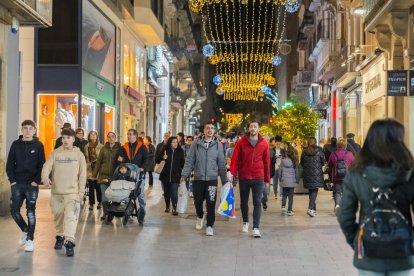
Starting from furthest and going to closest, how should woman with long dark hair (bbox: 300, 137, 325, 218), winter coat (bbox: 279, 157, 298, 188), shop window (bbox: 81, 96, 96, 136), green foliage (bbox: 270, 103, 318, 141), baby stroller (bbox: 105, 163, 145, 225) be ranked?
green foliage (bbox: 270, 103, 318, 141)
shop window (bbox: 81, 96, 96, 136)
winter coat (bbox: 279, 157, 298, 188)
woman with long dark hair (bbox: 300, 137, 325, 218)
baby stroller (bbox: 105, 163, 145, 225)

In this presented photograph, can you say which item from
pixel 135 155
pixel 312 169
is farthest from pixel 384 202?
pixel 312 169

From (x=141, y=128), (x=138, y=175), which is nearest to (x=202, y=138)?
(x=138, y=175)

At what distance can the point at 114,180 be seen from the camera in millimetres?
12789

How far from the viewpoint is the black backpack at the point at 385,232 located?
165 inches

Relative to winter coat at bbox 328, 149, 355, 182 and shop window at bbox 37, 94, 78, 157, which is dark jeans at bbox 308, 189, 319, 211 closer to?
winter coat at bbox 328, 149, 355, 182

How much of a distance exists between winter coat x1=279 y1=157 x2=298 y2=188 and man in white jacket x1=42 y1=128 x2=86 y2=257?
6.52 meters

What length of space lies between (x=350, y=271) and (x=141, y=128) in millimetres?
28911

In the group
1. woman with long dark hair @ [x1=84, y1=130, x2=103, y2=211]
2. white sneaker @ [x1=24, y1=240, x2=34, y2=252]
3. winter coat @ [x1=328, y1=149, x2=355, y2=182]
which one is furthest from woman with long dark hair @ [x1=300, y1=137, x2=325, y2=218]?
white sneaker @ [x1=24, y1=240, x2=34, y2=252]

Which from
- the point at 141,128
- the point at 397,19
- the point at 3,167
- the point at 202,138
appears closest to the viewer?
the point at 202,138

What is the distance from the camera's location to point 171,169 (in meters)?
15.0

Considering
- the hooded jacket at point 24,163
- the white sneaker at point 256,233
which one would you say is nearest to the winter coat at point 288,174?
the white sneaker at point 256,233

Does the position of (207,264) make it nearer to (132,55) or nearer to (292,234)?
(292,234)

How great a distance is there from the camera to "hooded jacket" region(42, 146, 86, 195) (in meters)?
9.52

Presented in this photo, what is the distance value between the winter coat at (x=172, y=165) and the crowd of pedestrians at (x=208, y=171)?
2 centimetres
